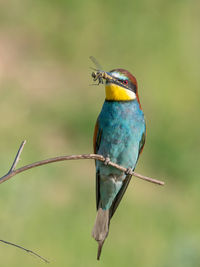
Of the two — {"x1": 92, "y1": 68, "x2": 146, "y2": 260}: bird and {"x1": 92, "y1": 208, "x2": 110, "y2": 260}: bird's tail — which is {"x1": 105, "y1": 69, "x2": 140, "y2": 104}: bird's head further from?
{"x1": 92, "y1": 208, "x2": 110, "y2": 260}: bird's tail

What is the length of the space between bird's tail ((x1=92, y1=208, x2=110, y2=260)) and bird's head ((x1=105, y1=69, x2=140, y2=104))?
67 centimetres

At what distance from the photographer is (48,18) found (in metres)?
8.23

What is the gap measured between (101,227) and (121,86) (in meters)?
→ 0.77

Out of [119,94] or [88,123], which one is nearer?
[119,94]

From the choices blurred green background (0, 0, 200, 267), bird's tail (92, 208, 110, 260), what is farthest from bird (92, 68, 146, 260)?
blurred green background (0, 0, 200, 267)

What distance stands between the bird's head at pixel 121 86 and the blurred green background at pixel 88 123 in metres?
1.44

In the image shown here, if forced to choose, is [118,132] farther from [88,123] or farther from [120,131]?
[88,123]

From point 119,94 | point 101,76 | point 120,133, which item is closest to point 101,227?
point 120,133


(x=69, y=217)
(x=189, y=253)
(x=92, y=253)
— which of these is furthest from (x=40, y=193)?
(x=189, y=253)

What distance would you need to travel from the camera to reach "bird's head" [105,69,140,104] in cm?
382

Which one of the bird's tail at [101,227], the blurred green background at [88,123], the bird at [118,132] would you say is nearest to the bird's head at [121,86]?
the bird at [118,132]

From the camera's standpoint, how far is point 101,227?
402 centimetres

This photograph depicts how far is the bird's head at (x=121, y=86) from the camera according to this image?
3821 millimetres

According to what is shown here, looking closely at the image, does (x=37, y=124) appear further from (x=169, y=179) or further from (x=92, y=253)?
(x=92, y=253)
